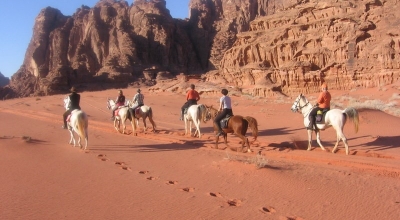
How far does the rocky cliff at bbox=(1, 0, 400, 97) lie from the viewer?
33.5 m

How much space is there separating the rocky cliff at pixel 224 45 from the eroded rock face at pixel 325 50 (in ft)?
0.33

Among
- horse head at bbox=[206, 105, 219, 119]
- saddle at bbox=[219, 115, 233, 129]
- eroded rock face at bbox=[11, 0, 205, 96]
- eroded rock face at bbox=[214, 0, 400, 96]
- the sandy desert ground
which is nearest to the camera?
the sandy desert ground

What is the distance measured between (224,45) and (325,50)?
4936 cm

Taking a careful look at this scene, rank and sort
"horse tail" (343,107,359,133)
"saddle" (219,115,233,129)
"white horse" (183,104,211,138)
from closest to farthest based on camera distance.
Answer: "horse tail" (343,107,359,133), "saddle" (219,115,233,129), "white horse" (183,104,211,138)

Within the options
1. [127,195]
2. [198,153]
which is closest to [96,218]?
[127,195]

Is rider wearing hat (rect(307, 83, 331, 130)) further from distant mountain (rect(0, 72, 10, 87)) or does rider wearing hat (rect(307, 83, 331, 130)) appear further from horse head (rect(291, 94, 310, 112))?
distant mountain (rect(0, 72, 10, 87))

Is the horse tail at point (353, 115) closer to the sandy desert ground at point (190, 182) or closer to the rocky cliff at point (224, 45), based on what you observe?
the sandy desert ground at point (190, 182)

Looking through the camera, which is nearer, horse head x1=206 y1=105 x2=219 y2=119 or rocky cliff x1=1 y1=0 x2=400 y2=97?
horse head x1=206 y1=105 x2=219 y2=119

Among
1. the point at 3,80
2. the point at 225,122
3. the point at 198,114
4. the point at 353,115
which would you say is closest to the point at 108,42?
the point at 3,80

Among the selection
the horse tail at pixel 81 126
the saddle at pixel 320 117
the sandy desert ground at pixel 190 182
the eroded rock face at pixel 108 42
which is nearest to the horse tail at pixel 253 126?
the sandy desert ground at pixel 190 182

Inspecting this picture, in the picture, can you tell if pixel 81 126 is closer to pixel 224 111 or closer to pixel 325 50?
pixel 224 111

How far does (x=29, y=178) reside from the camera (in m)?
7.23

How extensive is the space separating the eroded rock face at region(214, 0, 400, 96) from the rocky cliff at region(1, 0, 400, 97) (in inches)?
3.9

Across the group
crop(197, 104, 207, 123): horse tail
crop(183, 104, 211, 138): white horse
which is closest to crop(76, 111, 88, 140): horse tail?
crop(183, 104, 211, 138): white horse
